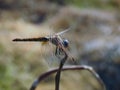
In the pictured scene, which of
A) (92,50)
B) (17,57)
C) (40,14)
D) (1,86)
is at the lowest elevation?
(40,14)

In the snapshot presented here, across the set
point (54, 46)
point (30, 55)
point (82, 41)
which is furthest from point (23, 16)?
point (54, 46)

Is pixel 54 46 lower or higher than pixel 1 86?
higher

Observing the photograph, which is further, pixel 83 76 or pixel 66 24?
pixel 66 24

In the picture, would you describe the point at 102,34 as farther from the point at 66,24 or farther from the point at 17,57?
the point at 17,57

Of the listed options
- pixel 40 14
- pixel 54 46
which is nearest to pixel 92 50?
pixel 40 14

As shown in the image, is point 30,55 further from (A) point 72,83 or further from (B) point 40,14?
(B) point 40,14

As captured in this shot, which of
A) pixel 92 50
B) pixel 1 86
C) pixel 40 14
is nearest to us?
pixel 1 86

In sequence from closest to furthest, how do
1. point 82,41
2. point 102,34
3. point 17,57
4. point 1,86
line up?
point 1,86 < point 17,57 < point 82,41 < point 102,34
